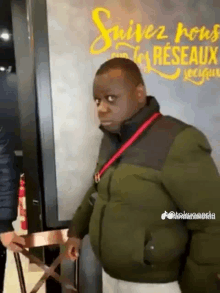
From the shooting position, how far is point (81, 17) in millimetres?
1721

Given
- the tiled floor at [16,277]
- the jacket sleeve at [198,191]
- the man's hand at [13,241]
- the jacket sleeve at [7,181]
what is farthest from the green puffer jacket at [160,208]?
the tiled floor at [16,277]

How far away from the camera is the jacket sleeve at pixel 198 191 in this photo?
1066mm

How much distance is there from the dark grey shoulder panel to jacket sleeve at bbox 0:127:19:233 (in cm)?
68

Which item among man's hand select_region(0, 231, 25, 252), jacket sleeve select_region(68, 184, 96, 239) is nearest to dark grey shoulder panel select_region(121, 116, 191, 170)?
jacket sleeve select_region(68, 184, 96, 239)

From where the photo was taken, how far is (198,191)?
107 cm

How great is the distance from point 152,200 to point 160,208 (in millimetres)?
34

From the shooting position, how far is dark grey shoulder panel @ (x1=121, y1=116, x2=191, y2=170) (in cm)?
111

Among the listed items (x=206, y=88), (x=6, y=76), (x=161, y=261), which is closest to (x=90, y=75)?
(x=206, y=88)

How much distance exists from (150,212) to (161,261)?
0.16 metres

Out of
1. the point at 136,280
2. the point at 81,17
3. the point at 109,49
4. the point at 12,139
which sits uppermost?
the point at 81,17

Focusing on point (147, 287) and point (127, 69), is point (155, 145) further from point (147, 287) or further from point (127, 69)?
point (147, 287)

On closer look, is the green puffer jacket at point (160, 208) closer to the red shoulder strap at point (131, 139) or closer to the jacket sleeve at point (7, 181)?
the red shoulder strap at point (131, 139)

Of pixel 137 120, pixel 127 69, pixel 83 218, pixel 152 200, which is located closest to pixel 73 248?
pixel 83 218

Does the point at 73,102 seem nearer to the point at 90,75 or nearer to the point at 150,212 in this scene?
the point at 90,75
